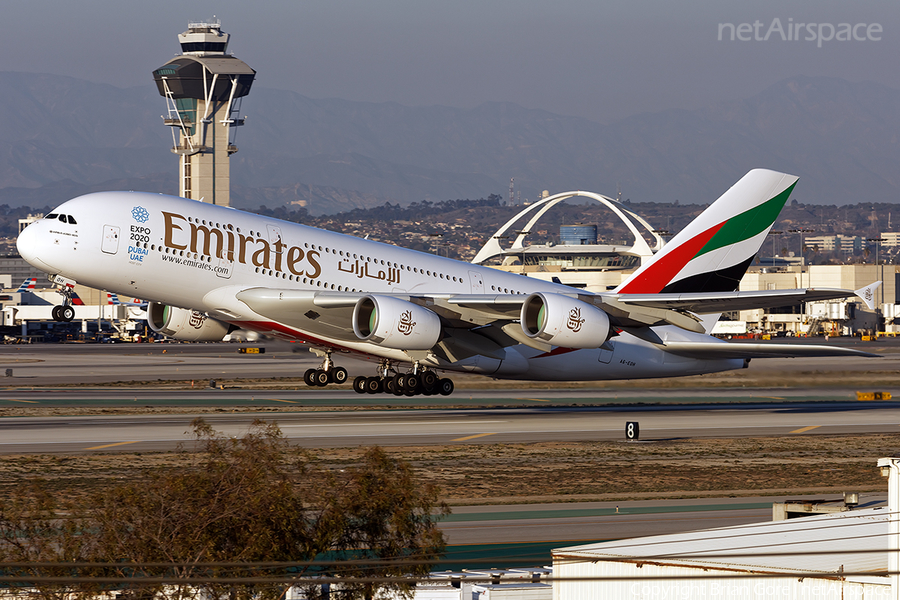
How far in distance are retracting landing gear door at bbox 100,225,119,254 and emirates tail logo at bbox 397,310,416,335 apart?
10.8 m

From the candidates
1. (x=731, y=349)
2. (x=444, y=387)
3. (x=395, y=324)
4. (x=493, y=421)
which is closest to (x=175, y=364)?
(x=493, y=421)

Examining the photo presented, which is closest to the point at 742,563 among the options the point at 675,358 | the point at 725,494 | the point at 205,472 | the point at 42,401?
the point at 205,472

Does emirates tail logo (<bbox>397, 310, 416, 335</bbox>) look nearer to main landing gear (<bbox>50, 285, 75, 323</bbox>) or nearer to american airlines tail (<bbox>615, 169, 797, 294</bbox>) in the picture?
american airlines tail (<bbox>615, 169, 797, 294</bbox>)

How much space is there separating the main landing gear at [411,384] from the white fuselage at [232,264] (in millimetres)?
753

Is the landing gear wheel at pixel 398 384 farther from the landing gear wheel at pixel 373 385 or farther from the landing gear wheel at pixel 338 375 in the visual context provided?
the landing gear wheel at pixel 338 375

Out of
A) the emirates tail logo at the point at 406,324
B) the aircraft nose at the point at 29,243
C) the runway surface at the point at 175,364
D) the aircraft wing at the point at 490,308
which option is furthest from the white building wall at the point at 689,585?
the runway surface at the point at 175,364

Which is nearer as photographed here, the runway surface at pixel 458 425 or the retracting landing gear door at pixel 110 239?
the retracting landing gear door at pixel 110 239

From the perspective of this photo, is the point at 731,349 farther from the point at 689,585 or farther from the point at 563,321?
the point at 689,585

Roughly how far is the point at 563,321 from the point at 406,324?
6.10 meters

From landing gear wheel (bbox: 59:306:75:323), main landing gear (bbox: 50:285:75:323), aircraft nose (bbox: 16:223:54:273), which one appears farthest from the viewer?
landing gear wheel (bbox: 59:306:75:323)

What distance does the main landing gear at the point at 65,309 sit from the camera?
43.2 m

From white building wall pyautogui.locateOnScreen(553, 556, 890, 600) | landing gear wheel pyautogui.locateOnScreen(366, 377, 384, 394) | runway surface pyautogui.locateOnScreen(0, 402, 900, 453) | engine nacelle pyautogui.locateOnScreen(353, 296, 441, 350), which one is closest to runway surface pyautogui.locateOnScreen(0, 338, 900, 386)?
runway surface pyautogui.locateOnScreen(0, 402, 900, 453)

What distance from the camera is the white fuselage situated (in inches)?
1560

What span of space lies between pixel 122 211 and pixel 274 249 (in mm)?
5961
